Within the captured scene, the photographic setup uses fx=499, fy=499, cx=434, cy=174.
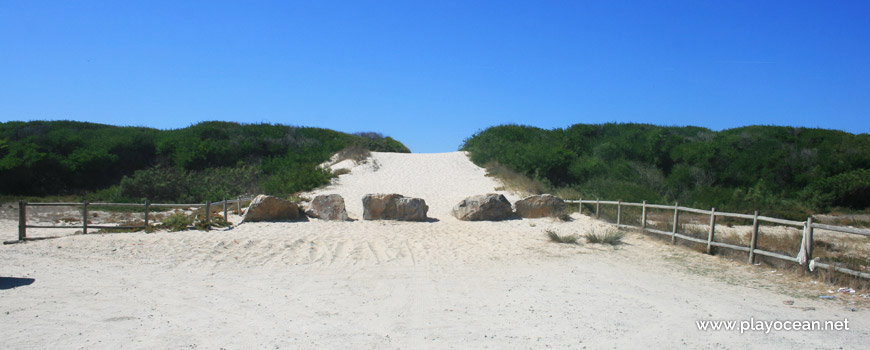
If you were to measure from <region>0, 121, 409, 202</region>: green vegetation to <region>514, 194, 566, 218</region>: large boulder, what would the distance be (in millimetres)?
10178

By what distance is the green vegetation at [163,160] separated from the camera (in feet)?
73.2

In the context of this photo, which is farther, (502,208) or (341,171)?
(341,171)

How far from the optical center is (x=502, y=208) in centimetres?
1597

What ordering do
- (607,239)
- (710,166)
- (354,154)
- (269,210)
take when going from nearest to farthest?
1. (607,239)
2. (269,210)
3. (710,166)
4. (354,154)

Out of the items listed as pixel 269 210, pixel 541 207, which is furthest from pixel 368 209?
pixel 541 207

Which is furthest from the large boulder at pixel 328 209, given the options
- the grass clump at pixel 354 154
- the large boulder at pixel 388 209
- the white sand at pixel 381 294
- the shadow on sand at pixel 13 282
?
the grass clump at pixel 354 154

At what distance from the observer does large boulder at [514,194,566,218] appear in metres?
16.1

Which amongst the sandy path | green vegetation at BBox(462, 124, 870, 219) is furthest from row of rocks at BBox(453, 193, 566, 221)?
green vegetation at BBox(462, 124, 870, 219)

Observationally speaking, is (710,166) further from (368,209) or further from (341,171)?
(368,209)

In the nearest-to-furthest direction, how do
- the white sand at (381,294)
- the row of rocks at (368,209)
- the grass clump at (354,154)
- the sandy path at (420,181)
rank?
1. the white sand at (381,294)
2. the row of rocks at (368,209)
3. the sandy path at (420,181)
4. the grass clump at (354,154)

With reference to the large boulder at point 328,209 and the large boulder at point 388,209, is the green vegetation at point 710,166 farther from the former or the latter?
the large boulder at point 328,209

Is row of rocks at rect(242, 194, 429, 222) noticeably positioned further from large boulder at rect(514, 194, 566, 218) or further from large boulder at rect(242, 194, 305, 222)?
large boulder at rect(514, 194, 566, 218)

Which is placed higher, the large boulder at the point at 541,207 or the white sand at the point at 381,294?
the large boulder at the point at 541,207

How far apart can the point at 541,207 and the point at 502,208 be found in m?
1.29
